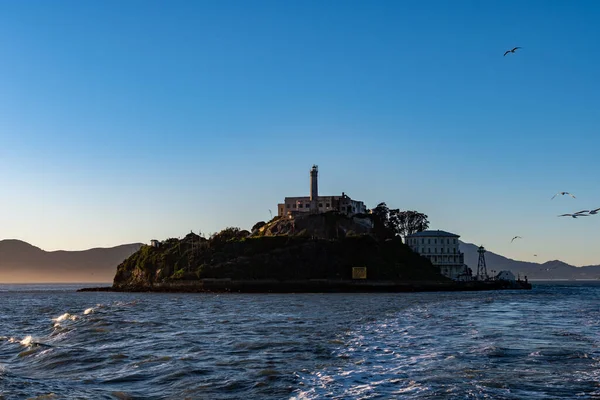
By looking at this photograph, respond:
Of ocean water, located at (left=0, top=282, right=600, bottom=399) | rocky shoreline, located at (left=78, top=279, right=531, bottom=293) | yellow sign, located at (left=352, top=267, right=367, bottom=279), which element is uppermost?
yellow sign, located at (left=352, top=267, right=367, bottom=279)

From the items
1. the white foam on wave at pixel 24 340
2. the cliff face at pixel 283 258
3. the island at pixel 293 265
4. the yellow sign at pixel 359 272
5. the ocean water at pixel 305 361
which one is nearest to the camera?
the ocean water at pixel 305 361

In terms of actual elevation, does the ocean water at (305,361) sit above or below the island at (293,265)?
below

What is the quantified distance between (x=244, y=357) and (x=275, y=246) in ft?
468

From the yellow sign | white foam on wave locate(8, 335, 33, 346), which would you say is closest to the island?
the yellow sign

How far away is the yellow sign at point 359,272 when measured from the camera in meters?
163

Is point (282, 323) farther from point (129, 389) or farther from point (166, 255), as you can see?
point (166, 255)

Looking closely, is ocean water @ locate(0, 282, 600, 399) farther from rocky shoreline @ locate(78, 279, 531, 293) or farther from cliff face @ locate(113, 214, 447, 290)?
cliff face @ locate(113, 214, 447, 290)

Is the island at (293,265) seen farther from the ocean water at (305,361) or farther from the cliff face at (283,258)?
the ocean water at (305,361)


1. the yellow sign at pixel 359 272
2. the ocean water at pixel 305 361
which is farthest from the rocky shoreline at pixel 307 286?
the ocean water at pixel 305 361

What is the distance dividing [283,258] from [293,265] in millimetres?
3502

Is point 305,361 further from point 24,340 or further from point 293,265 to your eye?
point 293,265

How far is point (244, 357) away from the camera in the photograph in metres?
29.4

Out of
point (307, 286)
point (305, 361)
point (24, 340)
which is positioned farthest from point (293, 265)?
point (305, 361)

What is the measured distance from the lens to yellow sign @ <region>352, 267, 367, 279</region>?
16336cm
